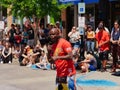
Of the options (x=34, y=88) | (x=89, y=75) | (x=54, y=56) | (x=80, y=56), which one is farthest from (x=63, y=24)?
(x=54, y=56)

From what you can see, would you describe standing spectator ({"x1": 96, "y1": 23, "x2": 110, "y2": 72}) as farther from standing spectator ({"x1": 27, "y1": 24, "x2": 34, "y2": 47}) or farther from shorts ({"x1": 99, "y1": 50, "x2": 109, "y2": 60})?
standing spectator ({"x1": 27, "y1": 24, "x2": 34, "y2": 47})

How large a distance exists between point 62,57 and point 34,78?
6844mm

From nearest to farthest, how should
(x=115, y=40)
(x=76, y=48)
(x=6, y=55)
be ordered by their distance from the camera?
(x=115, y=40), (x=76, y=48), (x=6, y=55)

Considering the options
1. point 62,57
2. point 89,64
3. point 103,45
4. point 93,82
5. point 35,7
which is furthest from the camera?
point 35,7

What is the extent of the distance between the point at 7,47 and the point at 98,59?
6504 mm

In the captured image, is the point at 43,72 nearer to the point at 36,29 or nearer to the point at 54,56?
the point at 36,29

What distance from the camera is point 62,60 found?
9.58m

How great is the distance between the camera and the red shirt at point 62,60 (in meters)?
9.52

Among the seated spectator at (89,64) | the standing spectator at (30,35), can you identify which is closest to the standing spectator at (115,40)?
the seated spectator at (89,64)

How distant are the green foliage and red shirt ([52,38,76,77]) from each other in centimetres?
1350

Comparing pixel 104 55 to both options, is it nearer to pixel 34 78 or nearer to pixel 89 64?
pixel 89 64

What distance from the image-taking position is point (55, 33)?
31.2ft

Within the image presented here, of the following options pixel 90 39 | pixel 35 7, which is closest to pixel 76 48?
pixel 90 39

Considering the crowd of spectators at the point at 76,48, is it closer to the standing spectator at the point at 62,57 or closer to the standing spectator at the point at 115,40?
the standing spectator at the point at 115,40
